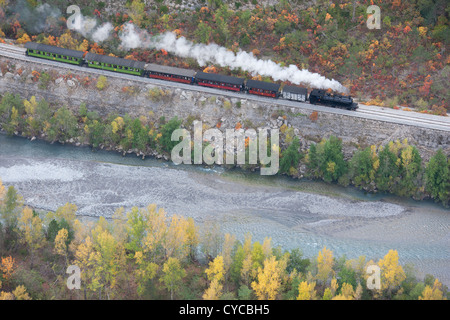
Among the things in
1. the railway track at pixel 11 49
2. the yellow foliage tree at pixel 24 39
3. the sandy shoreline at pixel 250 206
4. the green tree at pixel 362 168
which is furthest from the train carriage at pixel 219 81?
the yellow foliage tree at pixel 24 39

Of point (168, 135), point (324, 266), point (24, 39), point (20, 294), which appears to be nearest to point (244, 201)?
point (168, 135)

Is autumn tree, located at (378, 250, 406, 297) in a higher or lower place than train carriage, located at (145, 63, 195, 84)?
lower

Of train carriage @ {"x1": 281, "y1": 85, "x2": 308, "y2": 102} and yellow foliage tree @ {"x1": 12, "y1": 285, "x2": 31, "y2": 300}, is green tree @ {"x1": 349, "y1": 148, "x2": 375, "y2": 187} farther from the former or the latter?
yellow foliage tree @ {"x1": 12, "y1": 285, "x2": 31, "y2": 300}

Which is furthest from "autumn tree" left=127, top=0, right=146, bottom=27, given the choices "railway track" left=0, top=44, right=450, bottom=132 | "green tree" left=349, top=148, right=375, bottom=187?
"green tree" left=349, top=148, right=375, bottom=187

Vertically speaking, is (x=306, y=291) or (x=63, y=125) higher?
(x=63, y=125)

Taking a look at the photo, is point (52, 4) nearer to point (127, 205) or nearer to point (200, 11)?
point (200, 11)

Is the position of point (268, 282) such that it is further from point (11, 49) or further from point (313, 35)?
point (11, 49)
